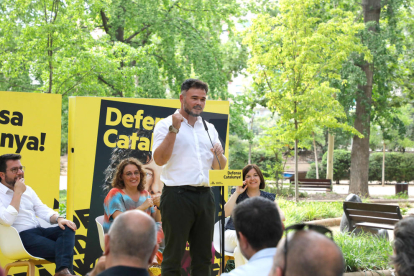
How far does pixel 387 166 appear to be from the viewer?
71.0ft

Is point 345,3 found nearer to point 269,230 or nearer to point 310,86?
point 310,86

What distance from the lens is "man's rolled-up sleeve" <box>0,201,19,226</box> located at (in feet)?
12.7

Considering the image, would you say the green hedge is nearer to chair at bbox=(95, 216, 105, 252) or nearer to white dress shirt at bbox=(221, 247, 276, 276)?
chair at bbox=(95, 216, 105, 252)

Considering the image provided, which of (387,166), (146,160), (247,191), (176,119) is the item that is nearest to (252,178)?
(247,191)

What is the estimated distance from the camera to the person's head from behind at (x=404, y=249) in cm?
209

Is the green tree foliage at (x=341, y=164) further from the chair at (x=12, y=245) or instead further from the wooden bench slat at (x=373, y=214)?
the chair at (x=12, y=245)

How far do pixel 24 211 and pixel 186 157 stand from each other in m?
1.98

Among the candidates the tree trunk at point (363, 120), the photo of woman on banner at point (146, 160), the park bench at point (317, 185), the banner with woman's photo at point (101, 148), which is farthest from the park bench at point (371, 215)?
the park bench at point (317, 185)

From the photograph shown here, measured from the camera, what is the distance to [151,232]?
1.87 m

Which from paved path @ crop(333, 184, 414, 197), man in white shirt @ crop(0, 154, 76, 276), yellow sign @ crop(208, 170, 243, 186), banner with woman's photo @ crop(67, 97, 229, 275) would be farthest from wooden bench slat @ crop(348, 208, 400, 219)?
paved path @ crop(333, 184, 414, 197)

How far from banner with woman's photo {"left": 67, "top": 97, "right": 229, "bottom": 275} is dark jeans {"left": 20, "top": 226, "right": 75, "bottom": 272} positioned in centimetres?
59

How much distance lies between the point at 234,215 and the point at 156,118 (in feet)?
10.0

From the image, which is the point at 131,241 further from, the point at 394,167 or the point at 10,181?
the point at 394,167

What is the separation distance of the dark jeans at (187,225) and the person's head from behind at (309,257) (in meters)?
1.82
